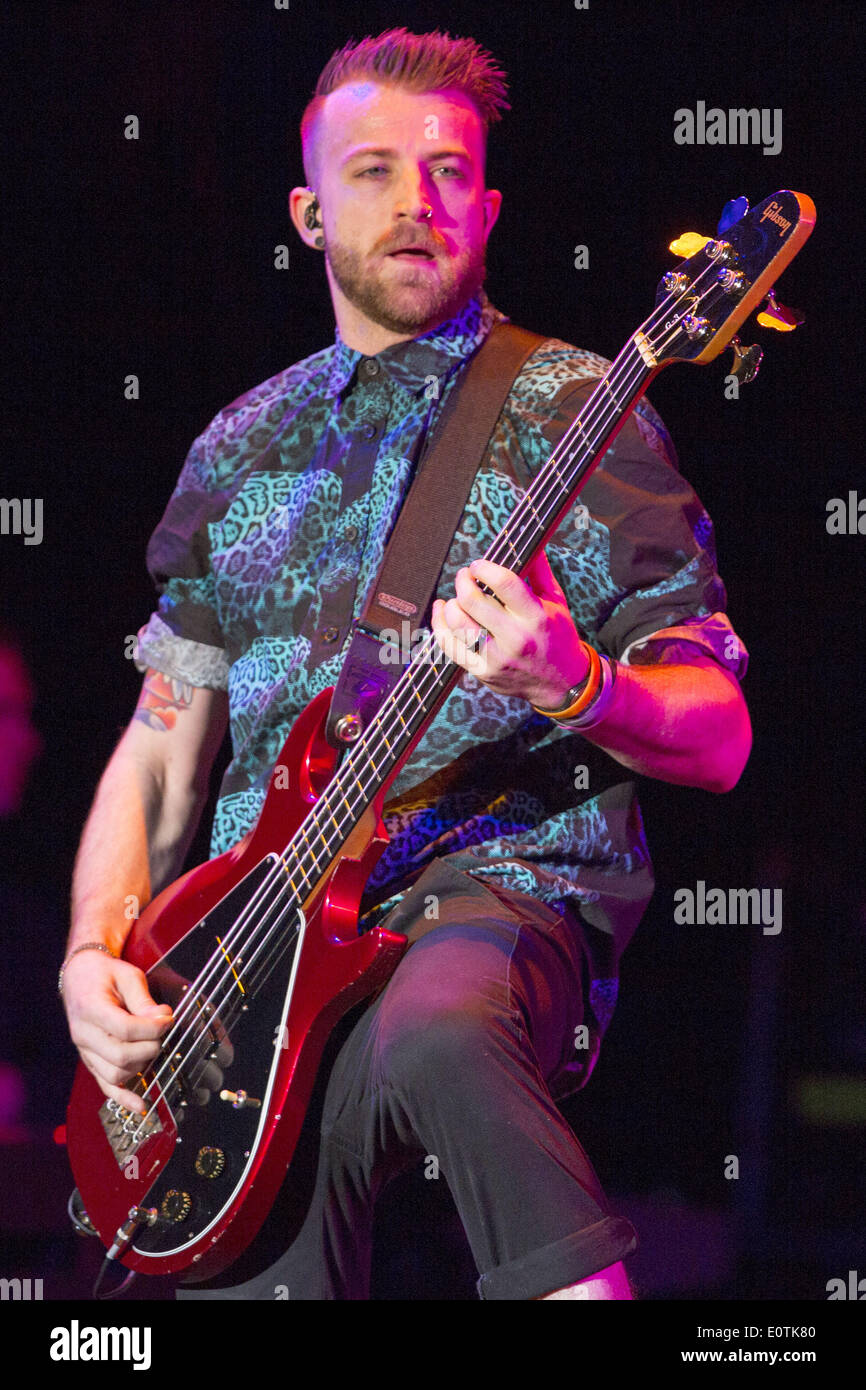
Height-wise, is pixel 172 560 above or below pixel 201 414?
below

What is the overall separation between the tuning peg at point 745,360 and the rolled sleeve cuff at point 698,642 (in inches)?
14.7

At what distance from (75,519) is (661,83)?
5.32ft

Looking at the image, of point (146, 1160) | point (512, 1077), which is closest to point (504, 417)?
point (512, 1077)

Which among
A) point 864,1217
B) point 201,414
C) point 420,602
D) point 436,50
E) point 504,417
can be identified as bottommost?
point 864,1217

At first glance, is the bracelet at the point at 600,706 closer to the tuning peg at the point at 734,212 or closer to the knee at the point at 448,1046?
the knee at the point at 448,1046

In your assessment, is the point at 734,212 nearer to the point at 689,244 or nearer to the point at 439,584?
the point at 689,244

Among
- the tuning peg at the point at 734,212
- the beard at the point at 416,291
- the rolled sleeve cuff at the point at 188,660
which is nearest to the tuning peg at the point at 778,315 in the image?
the tuning peg at the point at 734,212

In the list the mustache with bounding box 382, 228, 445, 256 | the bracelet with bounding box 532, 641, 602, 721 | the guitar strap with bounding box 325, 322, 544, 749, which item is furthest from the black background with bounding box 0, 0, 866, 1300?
the bracelet with bounding box 532, 641, 602, 721

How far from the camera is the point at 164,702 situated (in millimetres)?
2693

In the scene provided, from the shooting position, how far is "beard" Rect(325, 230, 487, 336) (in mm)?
2461

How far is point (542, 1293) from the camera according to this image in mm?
1657

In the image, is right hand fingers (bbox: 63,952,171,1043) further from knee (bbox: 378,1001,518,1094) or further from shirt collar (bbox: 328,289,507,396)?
shirt collar (bbox: 328,289,507,396)

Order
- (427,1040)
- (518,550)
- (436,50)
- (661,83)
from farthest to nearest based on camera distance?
(661,83), (436,50), (518,550), (427,1040)

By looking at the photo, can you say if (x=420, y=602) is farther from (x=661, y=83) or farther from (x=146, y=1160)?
(x=661, y=83)
